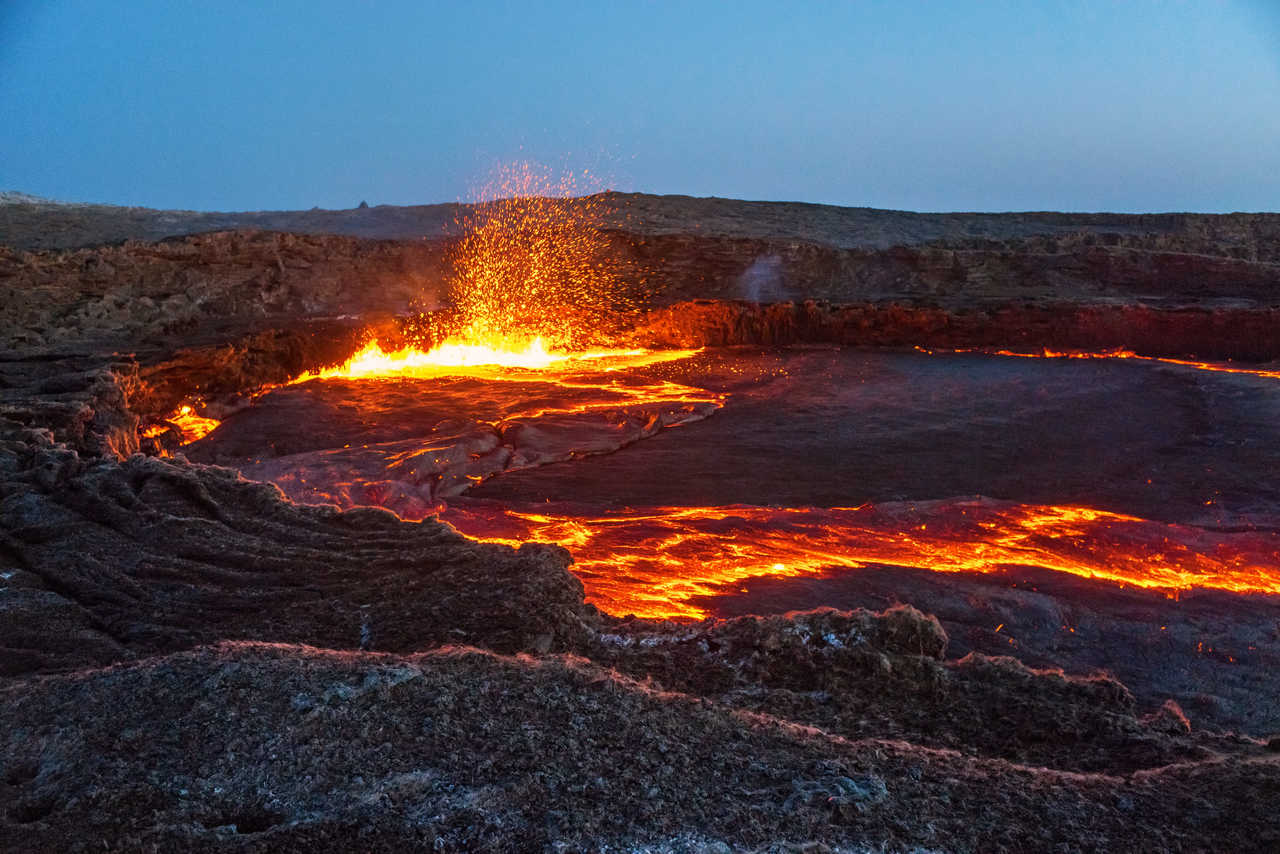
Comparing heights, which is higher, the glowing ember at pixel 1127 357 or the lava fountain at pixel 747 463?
the glowing ember at pixel 1127 357

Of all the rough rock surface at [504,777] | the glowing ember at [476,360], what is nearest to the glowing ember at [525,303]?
the glowing ember at [476,360]

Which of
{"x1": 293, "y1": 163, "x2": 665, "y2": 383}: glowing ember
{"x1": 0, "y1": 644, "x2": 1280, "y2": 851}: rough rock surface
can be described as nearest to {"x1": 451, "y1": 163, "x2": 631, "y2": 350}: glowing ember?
{"x1": 293, "y1": 163, "x2": 665, "y2": 383}: glowing ember

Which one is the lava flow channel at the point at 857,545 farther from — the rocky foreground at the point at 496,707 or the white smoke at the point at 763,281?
the white smoke at the point at 763,281

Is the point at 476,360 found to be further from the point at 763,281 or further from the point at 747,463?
the point at 747,463

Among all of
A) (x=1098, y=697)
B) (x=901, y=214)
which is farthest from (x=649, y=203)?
(x=1098, y=697)

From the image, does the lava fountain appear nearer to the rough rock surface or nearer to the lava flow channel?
the lava flow channel

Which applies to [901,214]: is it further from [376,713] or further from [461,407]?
[376,713]
